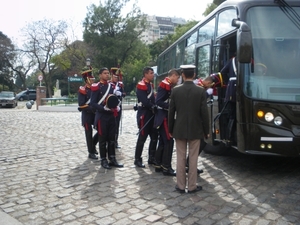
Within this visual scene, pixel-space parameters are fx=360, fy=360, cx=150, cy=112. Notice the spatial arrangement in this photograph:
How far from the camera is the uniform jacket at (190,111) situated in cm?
532

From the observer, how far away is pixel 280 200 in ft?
16.7

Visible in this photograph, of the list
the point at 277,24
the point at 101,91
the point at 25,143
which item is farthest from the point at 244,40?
the point at 25,143

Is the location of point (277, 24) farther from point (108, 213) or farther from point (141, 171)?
point (108, 213)

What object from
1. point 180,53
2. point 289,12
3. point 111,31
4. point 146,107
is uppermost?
point 111,31

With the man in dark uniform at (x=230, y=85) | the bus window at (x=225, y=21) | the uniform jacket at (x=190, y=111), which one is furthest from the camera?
the bus window at (x=225, y=21)

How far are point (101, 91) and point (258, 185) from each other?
11.1 feet

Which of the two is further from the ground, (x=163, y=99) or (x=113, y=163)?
(x=163, y=99)

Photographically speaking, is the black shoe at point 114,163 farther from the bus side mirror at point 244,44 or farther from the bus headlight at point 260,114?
the bus side mirror at point 244,44

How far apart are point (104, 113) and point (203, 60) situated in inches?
107

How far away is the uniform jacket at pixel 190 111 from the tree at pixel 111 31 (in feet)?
124

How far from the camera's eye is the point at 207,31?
27.8 feet

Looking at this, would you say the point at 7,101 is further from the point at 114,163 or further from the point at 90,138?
the point at 114,163

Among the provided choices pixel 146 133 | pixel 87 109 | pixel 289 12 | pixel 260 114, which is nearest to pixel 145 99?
pixel 146 133

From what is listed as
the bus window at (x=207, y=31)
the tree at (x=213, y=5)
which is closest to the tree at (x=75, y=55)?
the tree at (x=213, y=5)
